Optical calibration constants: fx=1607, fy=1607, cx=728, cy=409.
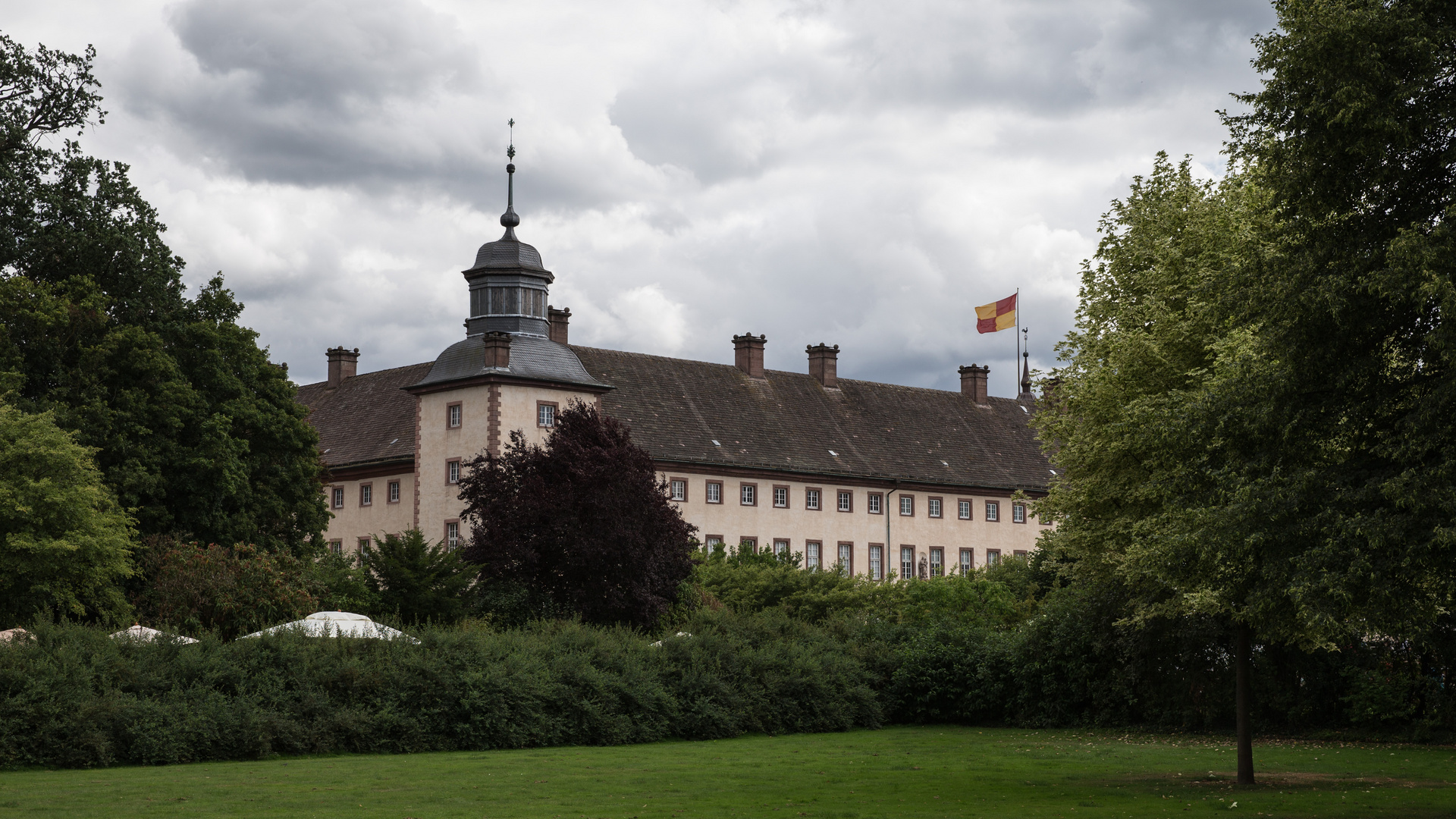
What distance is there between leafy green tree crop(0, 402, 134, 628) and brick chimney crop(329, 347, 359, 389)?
4364cm

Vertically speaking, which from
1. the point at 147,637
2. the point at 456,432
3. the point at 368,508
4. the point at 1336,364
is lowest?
the point at 147,637

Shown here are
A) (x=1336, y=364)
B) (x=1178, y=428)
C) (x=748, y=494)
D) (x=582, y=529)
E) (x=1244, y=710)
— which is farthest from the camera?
(x=748, y=494)

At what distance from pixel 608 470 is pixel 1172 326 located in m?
20.1

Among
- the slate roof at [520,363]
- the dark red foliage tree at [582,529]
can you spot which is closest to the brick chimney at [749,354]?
the slate roof at [520,363]

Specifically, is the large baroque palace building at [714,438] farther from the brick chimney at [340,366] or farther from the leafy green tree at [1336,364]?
the leafy green tree at [1336,364]

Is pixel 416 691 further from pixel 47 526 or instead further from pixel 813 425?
pixel 813 425

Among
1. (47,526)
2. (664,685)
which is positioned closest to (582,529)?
(664,685)

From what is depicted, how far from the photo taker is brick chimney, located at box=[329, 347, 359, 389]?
78188mm

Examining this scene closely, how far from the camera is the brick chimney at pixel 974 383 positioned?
276 feet

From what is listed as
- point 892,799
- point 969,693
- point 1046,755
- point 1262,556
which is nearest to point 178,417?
point 969,693

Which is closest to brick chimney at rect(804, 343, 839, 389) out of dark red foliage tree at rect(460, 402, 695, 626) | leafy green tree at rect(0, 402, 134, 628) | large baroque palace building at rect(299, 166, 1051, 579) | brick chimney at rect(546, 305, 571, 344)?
large baroque palace building at rect(299, 166, 1051, 579)

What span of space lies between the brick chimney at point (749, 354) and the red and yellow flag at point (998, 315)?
1041 centimetres

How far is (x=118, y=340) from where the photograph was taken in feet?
134

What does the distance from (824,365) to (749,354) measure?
188 inches
